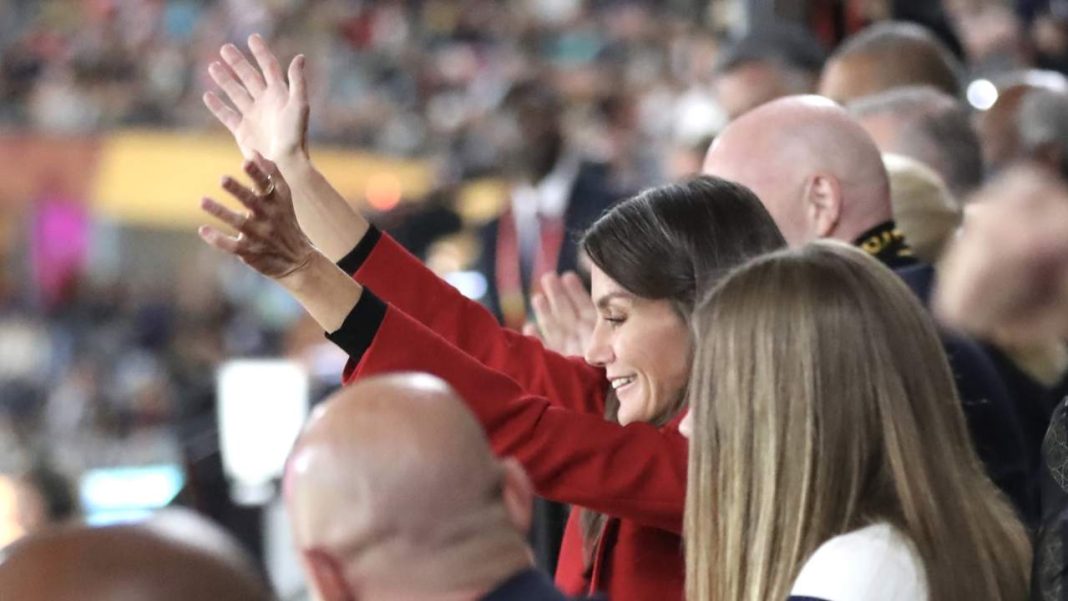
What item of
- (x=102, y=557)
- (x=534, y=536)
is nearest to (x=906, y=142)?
(x=534, y=536)

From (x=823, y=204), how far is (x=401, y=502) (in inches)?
66.4

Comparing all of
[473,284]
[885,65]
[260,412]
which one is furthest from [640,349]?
[260,412]

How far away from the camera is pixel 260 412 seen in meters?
5.64

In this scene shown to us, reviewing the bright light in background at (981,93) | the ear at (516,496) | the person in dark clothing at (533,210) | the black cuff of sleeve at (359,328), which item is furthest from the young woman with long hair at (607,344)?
the bright light in background at (981,93)

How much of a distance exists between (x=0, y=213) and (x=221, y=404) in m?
9.99

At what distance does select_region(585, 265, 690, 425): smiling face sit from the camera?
2172 millimetres

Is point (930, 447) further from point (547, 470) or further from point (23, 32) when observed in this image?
point (23, 32)

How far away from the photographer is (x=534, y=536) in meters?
3.75

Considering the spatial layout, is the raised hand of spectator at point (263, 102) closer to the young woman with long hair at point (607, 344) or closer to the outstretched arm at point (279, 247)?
the young woman with long hair at point (607, 344)

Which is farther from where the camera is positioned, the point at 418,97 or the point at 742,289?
the point at 418,97

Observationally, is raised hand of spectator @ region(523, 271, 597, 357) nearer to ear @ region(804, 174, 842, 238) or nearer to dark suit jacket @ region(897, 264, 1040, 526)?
ear @ region(804, 174, 842, 238)

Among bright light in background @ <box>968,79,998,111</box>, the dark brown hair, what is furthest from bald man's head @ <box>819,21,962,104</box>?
the dark brown hair

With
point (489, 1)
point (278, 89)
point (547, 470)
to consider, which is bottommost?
point (547, 470)

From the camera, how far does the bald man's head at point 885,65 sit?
13.9 ft
